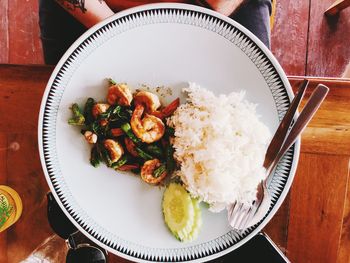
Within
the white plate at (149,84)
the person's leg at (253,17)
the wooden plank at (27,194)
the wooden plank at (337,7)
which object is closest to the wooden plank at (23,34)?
the wooden plank at (27,194)

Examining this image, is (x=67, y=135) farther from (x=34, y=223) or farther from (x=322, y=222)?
(x=322, y=222)

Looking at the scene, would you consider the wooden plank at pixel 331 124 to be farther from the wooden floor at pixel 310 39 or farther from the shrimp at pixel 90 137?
the shrimp at pixel 90 137

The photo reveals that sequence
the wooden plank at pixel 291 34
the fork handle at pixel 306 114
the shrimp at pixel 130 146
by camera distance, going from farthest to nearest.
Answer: the wooden plank at pixel 291 34, the shrimp at pixel 130 146, the fork handle at pixel 306 114

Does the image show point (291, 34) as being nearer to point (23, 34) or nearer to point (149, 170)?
point (149, 170)

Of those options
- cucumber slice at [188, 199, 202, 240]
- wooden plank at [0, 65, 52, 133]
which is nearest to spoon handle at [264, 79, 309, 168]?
cucumber slice at [188, 199, 202, 240]

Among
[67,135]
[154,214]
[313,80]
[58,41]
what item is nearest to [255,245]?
[154,214]

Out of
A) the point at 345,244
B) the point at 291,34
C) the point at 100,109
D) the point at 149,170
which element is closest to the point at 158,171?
the point at 149,170

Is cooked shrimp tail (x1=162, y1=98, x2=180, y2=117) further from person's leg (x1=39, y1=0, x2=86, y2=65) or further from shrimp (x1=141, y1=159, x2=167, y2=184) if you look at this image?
A: person's leg (x1=39, y1=0, x2=86, y2=65)
